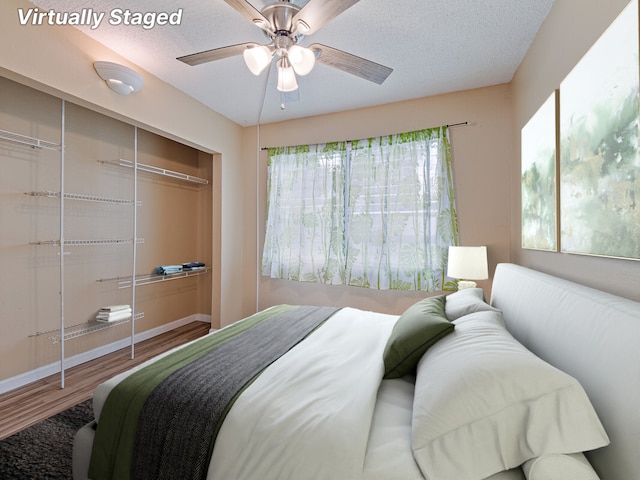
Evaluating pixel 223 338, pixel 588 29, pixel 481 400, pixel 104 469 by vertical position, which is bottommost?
pixel 104 469

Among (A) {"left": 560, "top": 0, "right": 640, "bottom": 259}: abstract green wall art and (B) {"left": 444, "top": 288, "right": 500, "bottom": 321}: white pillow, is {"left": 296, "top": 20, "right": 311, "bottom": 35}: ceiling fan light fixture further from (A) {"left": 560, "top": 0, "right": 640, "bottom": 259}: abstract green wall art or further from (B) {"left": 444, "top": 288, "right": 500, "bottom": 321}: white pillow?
(B) {"left": 444, "top": 288, "right": 500, "bottom": 321}: white pillow

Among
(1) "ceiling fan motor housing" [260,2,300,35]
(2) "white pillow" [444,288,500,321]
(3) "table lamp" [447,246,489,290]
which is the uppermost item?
(1) "ceiling fan motor housing" [260,2,300,35]

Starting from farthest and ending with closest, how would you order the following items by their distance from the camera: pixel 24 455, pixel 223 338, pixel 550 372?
pixel 223 338 < pixel 24 455 < pixel 550 372

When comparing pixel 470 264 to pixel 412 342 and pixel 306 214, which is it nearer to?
pixel 412 342

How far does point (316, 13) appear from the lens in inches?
60.1

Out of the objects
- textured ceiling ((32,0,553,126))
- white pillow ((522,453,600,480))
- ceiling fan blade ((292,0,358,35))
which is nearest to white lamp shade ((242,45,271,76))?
ceiling fan blade ((292,0,358,35))

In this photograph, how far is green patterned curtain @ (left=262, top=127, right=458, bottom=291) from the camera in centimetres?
305

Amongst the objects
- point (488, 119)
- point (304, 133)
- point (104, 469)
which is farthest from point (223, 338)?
point (488, 119)

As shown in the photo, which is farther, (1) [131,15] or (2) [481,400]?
(1) [131,15]

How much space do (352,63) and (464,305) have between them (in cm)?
158

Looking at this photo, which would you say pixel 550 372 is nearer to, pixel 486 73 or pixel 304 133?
pixel 486 73

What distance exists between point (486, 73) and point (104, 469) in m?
3.66

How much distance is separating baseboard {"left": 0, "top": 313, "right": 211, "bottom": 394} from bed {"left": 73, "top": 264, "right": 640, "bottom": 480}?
5.88 feet

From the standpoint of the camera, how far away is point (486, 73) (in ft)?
8.79
